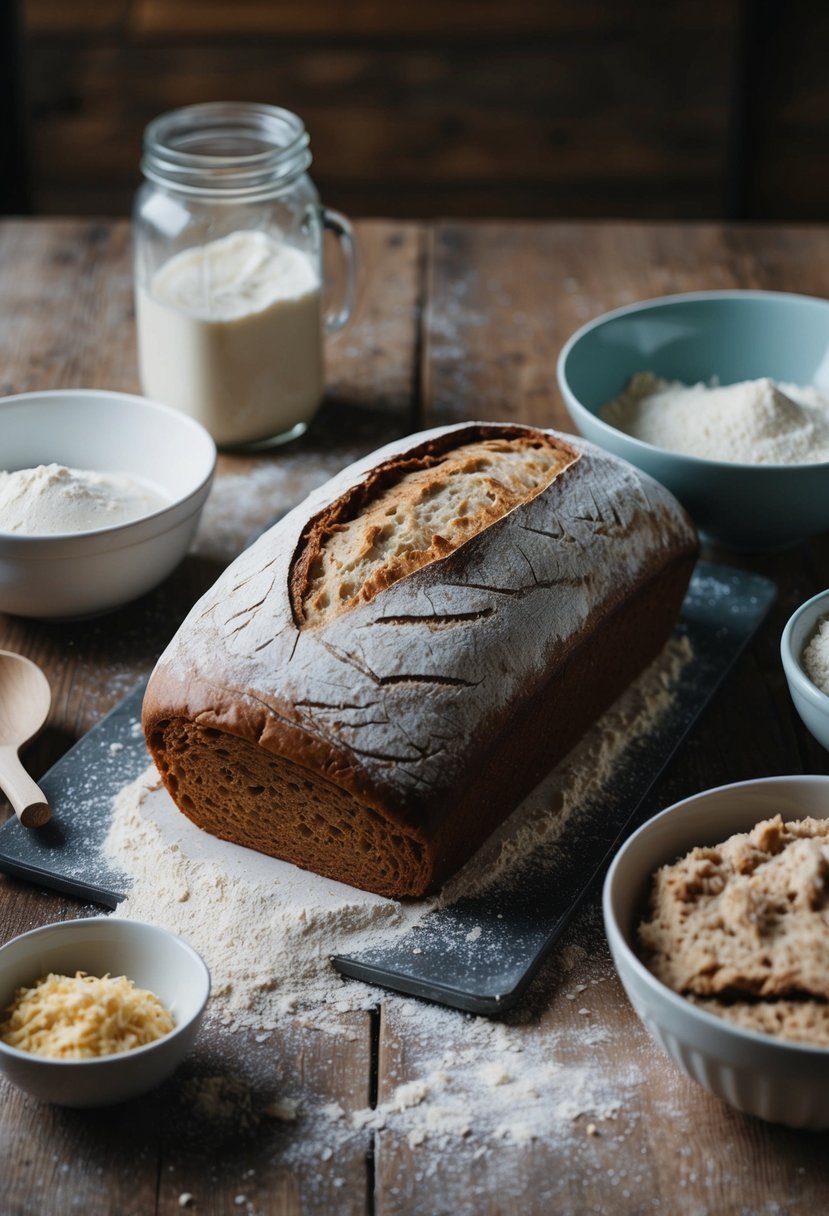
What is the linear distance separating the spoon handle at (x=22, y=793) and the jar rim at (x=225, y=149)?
957 mm

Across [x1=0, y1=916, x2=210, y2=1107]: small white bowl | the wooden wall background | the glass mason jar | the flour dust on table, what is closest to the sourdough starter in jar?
the glass mason jar

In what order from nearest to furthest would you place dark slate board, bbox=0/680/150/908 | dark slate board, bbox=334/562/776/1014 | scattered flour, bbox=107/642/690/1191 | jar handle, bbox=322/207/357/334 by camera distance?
scattered flour, bbox=107/642/690/1191, dark slate board, bbox=334/562/776/1014, dark slate board, bbox=0/680/150/908, jar handle, bbox=322/207/357/334

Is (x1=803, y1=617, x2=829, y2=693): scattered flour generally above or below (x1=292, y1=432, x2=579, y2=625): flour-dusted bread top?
below

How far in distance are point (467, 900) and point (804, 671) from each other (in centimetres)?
43

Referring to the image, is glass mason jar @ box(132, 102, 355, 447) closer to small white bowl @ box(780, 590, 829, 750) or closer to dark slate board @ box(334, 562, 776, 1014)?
dark slate board @ box(334, 562, 776, 1014)

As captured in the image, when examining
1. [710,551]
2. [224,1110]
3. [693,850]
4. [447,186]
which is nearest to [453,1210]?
[224,1110]

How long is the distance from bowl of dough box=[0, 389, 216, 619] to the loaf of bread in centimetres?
22

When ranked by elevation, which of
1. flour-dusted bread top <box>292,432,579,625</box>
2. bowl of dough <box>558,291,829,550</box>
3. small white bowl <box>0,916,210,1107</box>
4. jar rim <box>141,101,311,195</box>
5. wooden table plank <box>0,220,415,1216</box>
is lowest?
wooden table plank <box>0,220,415,1216</box>

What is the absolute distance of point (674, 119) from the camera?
3.96m

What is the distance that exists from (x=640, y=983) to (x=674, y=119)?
351 centimetres

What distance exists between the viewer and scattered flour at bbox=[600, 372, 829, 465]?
1.74 metres

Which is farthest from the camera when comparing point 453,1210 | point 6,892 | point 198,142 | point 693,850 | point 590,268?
point 590,268

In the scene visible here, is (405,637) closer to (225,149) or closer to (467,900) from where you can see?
(467,900)

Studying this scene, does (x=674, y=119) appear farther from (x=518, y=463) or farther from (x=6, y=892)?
(x=6, y=892)
